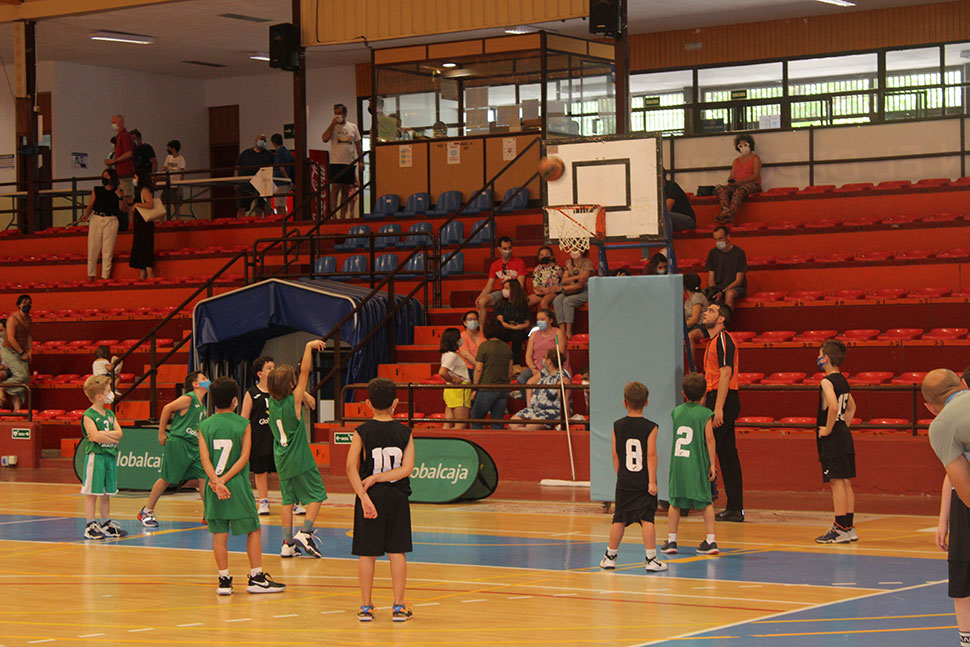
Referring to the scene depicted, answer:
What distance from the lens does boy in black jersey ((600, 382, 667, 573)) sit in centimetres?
978

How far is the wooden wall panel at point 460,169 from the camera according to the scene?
24000 mm

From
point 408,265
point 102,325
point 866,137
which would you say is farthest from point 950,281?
point 102,325

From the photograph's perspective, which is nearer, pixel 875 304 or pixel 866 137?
pixel 875 304

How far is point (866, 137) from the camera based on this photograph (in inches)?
905

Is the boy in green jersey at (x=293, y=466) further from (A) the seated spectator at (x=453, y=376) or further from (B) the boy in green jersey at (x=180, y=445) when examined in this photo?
(A) the seated spectator at (x=453, y=376)

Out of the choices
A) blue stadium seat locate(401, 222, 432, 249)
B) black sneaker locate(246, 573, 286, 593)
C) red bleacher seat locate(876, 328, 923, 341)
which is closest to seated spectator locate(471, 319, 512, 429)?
red bleacher seat locate(876, 328, 923, 341)

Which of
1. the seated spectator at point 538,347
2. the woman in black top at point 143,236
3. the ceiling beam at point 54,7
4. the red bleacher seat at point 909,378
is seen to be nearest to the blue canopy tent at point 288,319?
the seated spectator at point 538,347

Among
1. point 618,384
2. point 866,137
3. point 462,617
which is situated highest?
point 866,137

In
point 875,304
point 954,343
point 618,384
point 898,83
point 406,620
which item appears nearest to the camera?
point 406,620

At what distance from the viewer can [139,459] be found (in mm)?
16250

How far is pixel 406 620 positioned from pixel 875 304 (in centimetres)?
1056

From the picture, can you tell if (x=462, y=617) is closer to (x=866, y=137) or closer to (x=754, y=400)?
(x=754, y=400)

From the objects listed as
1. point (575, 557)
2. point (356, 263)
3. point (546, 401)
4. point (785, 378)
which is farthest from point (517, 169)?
point (575, 557)

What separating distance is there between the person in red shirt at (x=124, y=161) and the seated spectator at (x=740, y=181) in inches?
472
